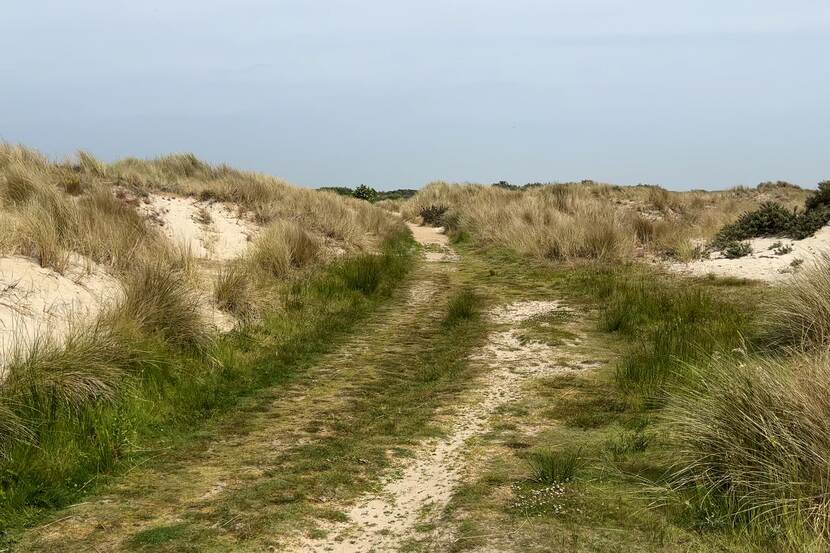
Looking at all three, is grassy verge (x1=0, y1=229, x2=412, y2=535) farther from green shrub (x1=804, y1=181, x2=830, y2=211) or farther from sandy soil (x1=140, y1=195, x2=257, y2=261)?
green shrub (x1=804, y1=181, x2=830, y2=211)

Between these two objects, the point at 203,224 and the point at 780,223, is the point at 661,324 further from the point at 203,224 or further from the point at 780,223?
the point at 203,224

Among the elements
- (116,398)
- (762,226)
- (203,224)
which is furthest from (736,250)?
(116,398)

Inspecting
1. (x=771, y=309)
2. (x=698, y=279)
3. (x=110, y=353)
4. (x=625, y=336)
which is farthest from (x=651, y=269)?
(x=110, y=353)

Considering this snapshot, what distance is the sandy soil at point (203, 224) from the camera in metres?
13.7

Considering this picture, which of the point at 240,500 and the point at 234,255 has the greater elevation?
the point at 234,255

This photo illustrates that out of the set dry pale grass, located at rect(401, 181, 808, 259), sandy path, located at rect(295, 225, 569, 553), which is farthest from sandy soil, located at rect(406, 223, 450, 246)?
sandy path, located at rect(295, 225, 569, 553)

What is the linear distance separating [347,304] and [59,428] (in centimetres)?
604

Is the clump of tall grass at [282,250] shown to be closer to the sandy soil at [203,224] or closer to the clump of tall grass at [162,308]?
the sandy soil at [203,224]

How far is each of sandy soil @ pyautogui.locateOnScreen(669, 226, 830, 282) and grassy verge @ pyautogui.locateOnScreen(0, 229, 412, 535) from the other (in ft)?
26.9

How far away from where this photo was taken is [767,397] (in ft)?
12.4

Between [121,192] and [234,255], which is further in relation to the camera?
[121,192]

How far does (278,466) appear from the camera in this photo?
4734 mm

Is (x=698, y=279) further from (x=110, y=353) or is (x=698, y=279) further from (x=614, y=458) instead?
(x=110, y=353)

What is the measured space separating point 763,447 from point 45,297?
6758 mm
